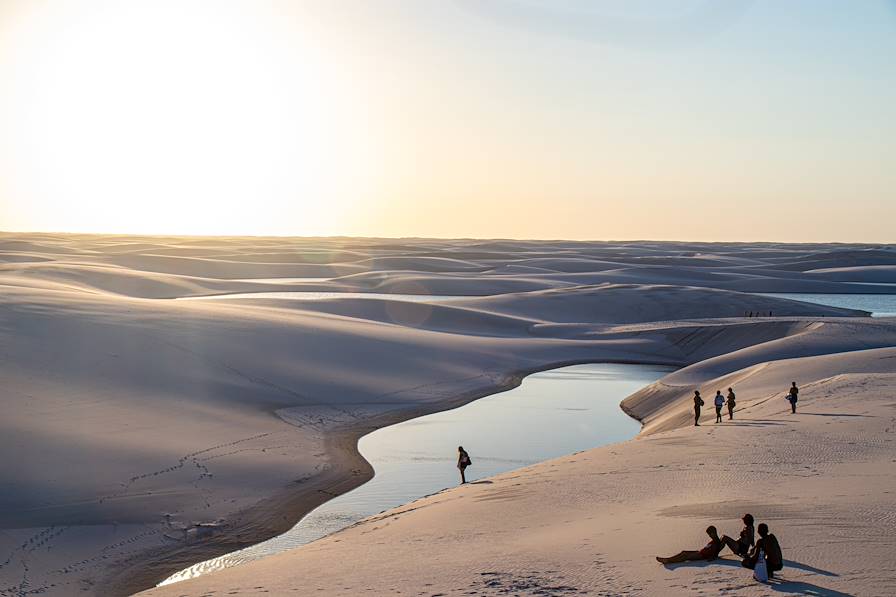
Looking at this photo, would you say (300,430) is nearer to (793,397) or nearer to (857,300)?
(793,397)

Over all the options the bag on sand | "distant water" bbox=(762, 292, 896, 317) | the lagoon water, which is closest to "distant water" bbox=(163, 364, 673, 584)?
the bag on sand

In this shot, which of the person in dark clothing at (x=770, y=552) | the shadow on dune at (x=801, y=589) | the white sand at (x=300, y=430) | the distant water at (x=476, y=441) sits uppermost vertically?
the person in dark clothing at (x=770, y=552)

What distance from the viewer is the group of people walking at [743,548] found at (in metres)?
9.51

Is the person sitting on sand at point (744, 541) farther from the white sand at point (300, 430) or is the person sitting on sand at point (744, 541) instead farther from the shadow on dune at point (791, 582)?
the white sand at point (300, 430)

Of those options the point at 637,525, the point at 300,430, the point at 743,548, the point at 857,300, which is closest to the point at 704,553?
the point at 743,548

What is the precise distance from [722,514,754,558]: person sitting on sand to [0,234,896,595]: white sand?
0.46 meters

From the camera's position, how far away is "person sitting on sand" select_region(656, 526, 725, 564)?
10219 mm

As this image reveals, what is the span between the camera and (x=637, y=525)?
12008 millimetres

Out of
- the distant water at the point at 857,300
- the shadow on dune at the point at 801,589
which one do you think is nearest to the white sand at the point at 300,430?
the shadow on dune at the point at 801,589

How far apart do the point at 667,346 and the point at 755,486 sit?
98.6 ft

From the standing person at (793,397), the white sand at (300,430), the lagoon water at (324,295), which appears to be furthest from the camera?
the lagoon water at (324,295)

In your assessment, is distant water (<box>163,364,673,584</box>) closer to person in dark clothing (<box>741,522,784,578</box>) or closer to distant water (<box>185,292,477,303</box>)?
person in dark clothing (<box>741,522,784,578</box>)

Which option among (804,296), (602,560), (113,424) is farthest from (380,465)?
(804,296)

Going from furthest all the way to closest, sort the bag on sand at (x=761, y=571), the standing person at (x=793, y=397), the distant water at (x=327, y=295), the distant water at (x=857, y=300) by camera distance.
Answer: the distant water at (x=857, y=300) < the distant water at (x=327, y=295) < the standing person at (x=793, y=397) < the bag on sand at (x=761, y=571)
